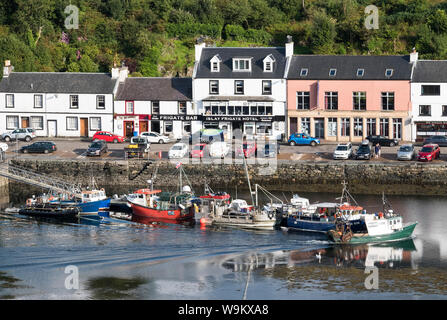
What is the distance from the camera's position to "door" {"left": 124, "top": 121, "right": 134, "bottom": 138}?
7381 cm

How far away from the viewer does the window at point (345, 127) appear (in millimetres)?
Answer: 70625

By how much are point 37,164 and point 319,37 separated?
3046 centimetres

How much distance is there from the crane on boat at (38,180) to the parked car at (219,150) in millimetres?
10127

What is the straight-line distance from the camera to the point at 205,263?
4412cm

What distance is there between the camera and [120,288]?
4041cm

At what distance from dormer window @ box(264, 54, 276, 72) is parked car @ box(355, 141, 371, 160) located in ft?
39.7

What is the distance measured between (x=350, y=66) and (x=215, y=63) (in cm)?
1098

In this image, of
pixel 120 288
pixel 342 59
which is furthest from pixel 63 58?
pixel 120 288

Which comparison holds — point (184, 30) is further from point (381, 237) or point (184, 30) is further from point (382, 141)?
point (381, 237)

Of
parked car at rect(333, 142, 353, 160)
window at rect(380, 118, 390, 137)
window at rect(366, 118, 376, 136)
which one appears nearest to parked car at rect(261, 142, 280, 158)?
parked car at rect(333, 142, 353, 160)

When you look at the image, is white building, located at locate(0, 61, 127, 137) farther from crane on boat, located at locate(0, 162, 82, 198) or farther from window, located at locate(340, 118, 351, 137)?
window, located at locate(340, 118, 351, 137)

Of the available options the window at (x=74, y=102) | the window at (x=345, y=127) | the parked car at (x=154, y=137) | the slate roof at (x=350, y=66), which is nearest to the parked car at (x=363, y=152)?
the window at (x=345, y=127)

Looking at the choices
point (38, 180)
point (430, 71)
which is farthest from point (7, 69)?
point (430, 71)

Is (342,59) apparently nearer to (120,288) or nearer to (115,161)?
(115,161)
